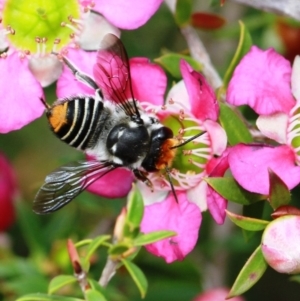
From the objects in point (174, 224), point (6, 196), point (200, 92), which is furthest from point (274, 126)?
point (6, 196)

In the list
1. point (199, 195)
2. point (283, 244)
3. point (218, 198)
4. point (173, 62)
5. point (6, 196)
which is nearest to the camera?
point (283, 244)

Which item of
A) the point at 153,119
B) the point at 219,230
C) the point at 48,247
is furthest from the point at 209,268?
the point at 153,119

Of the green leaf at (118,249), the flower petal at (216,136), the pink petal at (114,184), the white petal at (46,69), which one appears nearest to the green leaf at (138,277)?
the green leaf at (118,249)

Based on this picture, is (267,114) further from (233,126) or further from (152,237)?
(152,237)

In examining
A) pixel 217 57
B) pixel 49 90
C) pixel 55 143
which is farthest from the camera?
pixel 55 143

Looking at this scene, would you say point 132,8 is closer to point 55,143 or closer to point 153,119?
point 153,119

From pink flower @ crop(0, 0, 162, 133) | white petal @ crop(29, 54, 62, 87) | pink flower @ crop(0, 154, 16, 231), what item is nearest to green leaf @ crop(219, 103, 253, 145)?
pink flower @ crop(0, 0, 162, 133)

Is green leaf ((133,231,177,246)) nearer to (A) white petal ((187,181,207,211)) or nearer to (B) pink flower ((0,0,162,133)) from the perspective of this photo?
(A) white petal ((187,181,207,211))
